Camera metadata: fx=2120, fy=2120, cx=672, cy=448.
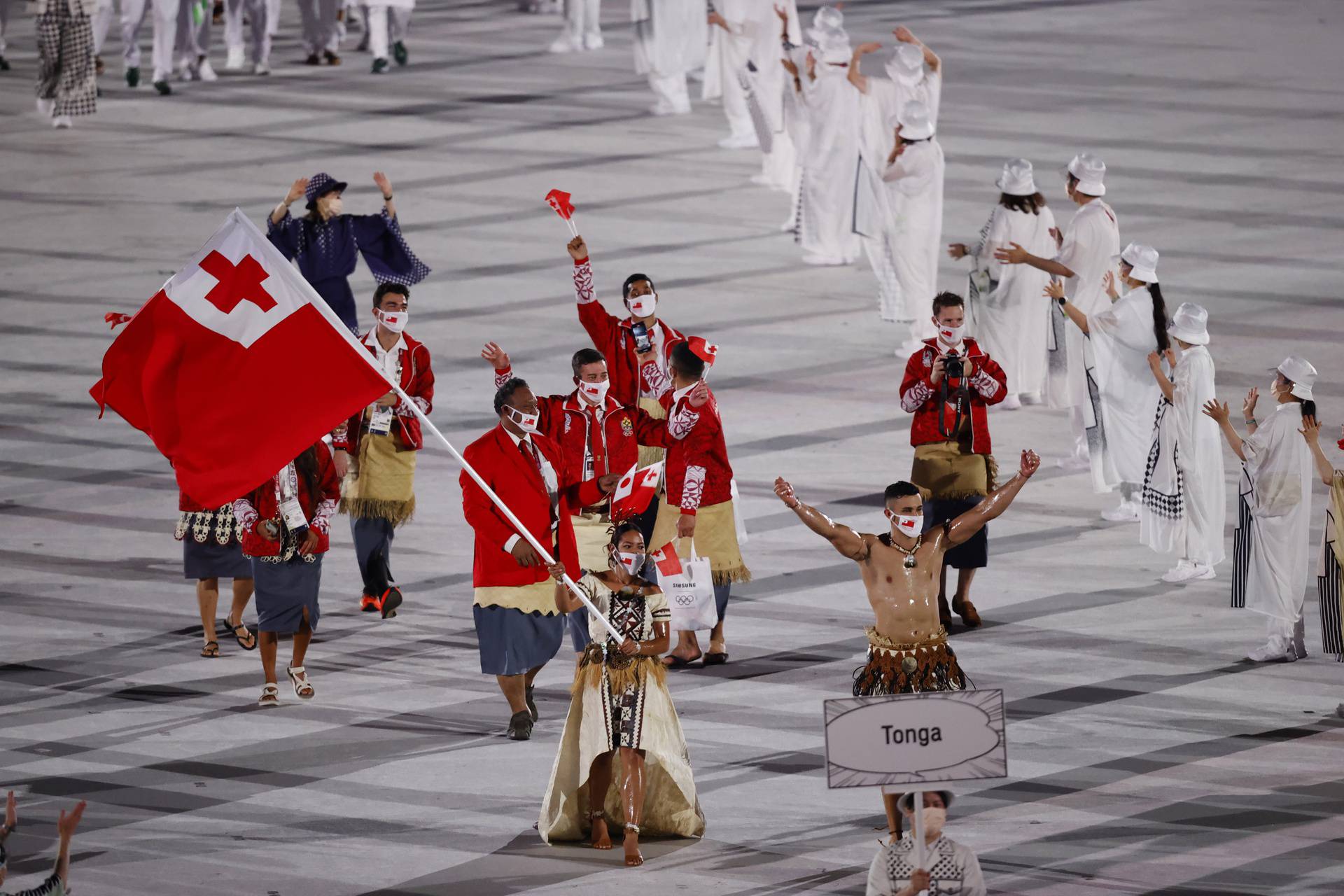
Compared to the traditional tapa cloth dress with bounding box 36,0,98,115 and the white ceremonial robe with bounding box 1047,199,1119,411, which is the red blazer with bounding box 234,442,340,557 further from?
the traditional tapa cloth dress with bounding box 36,0,98,115

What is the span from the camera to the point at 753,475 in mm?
14172

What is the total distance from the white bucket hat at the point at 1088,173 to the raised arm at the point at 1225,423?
2.84m

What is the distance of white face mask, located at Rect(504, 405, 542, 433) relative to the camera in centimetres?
1034

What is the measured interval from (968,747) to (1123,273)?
6088 millimetres

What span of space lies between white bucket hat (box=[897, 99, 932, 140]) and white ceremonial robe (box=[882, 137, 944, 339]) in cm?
16

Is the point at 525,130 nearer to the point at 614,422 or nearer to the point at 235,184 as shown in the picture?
the point at 235,184

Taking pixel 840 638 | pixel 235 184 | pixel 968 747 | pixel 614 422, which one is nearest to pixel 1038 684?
pixel 840 638

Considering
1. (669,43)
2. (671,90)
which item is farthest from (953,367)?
(671,90)

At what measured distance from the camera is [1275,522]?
1098 cm

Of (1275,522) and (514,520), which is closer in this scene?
(514,520)

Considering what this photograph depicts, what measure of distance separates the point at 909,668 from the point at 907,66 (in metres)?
9.51

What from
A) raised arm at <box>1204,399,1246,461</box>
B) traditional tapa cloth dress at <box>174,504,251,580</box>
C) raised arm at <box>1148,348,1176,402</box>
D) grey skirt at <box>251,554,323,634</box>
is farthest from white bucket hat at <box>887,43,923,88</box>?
grey skirt at <box>251,554,323,634</box>

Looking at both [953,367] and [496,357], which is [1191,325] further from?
[496,357]

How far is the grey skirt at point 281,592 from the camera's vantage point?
10.7 m
